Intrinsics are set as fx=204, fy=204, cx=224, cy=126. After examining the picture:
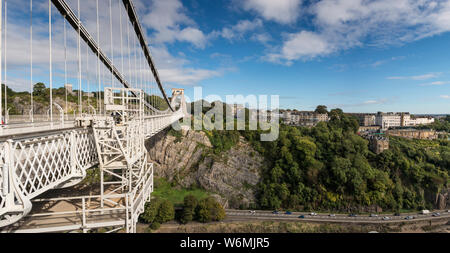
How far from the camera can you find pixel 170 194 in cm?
2266

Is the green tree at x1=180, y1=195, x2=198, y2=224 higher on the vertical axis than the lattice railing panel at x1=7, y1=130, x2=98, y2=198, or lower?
lower

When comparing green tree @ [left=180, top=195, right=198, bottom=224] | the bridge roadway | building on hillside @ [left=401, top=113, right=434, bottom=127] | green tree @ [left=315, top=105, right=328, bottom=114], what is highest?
green tree @ [left=315, top=105, right=328, bottom=114]

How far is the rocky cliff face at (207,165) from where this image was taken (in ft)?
77.2

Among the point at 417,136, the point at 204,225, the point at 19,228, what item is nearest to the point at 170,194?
the point at 204,225

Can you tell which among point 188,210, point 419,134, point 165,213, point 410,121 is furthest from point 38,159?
point 410,121

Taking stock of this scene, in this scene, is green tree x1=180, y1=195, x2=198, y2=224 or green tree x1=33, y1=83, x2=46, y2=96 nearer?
green tree x1=180, y1=195, x2=198, y2=224

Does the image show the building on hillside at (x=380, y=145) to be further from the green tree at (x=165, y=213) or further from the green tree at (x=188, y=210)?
the green tree at (x=165, y=213)

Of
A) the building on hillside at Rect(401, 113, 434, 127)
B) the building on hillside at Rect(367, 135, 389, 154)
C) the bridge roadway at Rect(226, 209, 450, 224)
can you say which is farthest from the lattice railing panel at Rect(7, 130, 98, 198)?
the building on hillside at Rect(401, 113, 434, 127)

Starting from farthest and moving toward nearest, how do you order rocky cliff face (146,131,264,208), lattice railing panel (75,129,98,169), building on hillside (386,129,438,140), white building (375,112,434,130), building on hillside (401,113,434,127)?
building on hillside (401,113,434,127) → white building (375,112,434,130) → building on hillside (386,129,438,140) → rocky cliff face (146,131,264,208) → lattice railing panel (75,129,98,169)

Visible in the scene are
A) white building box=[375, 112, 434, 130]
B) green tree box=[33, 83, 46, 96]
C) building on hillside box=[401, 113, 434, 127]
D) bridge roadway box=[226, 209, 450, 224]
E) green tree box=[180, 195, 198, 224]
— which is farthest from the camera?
building on hillside box=[401, 113, 434, 127]

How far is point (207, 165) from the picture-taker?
25.2 metres

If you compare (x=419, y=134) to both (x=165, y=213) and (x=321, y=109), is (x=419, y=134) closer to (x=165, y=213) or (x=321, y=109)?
(x=321, y=109)

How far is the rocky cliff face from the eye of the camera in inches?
926

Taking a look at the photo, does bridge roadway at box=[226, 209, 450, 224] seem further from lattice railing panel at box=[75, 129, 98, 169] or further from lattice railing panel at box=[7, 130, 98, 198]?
lattice railing panel at box=[7, 130, 98, 198]
